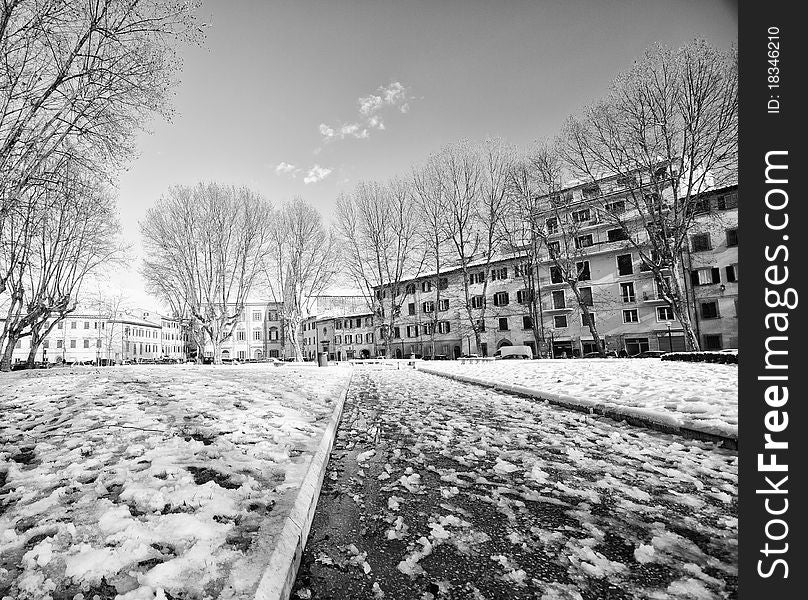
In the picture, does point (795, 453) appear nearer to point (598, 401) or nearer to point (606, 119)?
point (598, 401)

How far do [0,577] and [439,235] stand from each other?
33041 mm

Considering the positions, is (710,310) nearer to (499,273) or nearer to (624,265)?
(624,265)

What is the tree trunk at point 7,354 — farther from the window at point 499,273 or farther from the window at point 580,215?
the window at point 499,273

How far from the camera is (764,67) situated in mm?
2867

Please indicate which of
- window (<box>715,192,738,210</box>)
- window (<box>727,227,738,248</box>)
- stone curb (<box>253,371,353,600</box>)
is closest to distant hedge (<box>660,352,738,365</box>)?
stone curb (<box>253,371,353,600</box>)

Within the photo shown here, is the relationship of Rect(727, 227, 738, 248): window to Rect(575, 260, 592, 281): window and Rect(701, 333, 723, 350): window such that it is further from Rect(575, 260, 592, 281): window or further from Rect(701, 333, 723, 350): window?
Rect(575, 260, 592, 281): window

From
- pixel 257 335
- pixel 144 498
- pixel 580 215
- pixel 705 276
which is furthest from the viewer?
pixel 257 335

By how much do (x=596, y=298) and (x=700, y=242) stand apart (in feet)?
32.5

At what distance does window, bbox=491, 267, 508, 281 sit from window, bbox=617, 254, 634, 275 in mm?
12118

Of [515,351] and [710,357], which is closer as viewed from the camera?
[710,357]

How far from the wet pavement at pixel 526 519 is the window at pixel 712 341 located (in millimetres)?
36127

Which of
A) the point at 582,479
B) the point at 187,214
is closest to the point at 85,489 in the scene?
the point at 582,479

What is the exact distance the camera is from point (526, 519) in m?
2.86

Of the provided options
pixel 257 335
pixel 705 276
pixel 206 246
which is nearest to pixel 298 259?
pixel 206 246
